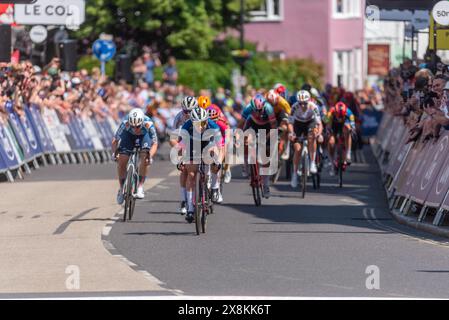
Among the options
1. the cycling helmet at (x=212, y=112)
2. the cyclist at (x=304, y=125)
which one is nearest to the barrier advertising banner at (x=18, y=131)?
the cyclist at (x=304, y=125)

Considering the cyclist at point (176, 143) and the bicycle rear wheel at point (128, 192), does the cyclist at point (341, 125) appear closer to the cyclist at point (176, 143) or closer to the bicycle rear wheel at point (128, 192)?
the cyclist at point (176, 143)

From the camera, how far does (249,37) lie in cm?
7569

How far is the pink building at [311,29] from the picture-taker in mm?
74750

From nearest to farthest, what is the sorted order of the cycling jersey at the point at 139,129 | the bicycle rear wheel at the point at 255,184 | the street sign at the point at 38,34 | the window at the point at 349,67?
the cycling jersey at the point at 139,129 → the bicycle rear wheel at the point at 255,184 → the street sign at the point at 38,34 → the window at the point at 349,67

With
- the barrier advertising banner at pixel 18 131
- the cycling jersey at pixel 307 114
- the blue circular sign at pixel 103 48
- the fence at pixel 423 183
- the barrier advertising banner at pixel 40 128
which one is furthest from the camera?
the blue circular sign at pixel 103 48

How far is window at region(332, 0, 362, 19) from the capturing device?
75.7 m

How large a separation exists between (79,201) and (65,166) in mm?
10448

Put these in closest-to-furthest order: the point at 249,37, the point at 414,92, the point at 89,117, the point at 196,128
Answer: the point at 196,128 < the point at 414,92 < the point at 89,117 < the point at 249,37

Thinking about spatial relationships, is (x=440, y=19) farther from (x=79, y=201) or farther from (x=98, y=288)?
(x=98, y=288)

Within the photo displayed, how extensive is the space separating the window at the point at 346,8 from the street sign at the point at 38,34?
4000cm

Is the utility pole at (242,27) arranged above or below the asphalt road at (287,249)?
above

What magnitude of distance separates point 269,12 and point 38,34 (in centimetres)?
3968
